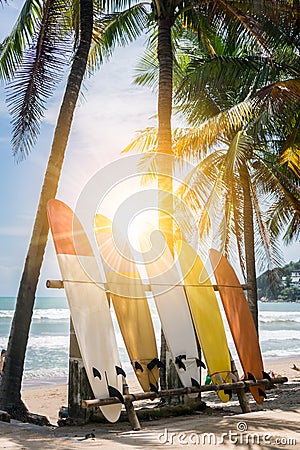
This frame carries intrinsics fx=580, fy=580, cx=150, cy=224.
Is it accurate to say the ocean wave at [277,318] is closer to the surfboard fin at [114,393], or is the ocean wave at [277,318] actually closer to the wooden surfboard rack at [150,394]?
the wooden surfboard rack at [150,394]

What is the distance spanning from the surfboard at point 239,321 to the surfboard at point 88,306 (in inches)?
72.9

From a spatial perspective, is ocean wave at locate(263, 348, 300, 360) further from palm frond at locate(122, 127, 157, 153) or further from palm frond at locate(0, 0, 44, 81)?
palm frond at locate(0, 0, 44, 81)

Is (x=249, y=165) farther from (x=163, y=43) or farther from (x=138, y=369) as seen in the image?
(x=138, y=369)

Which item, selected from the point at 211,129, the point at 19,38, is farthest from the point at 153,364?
the point at 19,38

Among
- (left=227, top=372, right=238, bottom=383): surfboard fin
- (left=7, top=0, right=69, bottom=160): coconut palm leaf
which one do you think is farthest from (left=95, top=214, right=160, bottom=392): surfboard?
(left=7, top=0, right=69, bottom=160): coconut palm leaf

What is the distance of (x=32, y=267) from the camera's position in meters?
7.99

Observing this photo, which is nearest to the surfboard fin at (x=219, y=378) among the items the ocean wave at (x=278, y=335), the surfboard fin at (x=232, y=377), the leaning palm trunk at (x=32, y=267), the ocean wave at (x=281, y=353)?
the surfboard fin at (x=232, y=377)

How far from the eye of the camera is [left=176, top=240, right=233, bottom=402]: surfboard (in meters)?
7.23

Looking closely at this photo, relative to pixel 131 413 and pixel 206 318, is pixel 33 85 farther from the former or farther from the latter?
pixel 131 413

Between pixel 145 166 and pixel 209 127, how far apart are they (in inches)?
55.5

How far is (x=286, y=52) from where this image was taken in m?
13.4

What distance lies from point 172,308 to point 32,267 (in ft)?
6.82

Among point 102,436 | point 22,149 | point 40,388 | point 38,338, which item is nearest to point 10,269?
point 38,338

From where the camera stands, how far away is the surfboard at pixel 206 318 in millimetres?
7234
